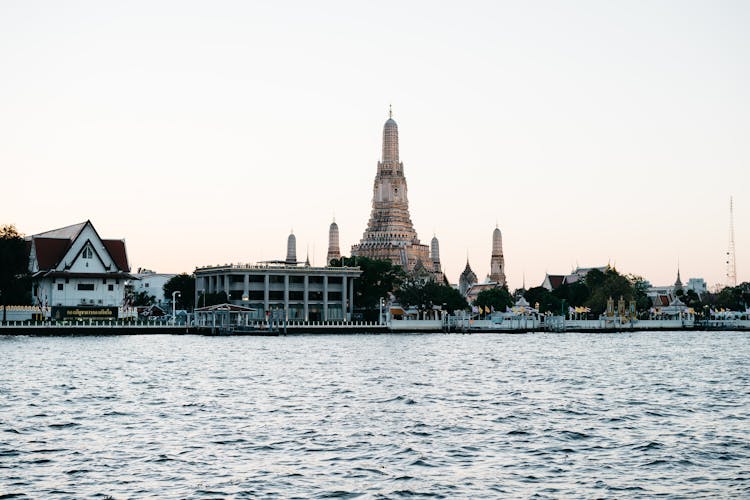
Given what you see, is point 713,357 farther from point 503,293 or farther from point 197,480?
point 503,293

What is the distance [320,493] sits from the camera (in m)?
22.1

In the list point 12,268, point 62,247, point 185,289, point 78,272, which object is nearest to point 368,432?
point 12,268

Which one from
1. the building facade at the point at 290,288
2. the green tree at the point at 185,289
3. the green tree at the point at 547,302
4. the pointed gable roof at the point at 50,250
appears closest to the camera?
the pointed gable roof at the point at 50,250

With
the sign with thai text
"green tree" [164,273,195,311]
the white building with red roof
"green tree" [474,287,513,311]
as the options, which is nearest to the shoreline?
the sign with thai text

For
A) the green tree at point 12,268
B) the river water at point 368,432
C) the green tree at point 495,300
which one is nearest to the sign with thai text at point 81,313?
the green tree at point 12,268

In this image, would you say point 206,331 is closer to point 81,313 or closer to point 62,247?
point 81,313

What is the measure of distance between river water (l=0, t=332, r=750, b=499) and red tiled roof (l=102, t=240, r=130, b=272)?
73.0 meters

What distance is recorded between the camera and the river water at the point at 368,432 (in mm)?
23219

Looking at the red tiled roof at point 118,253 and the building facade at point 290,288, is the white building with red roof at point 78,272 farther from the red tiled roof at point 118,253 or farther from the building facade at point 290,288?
the building facade at point 290,288

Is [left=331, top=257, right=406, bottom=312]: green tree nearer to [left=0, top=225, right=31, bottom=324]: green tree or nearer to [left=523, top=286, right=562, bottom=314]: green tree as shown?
[left=523, top=286, right=562, bottom=314]: green tree

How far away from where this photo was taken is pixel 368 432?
31500 millimetres

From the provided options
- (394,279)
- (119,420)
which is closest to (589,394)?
(119,420)

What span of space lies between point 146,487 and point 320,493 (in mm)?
4081

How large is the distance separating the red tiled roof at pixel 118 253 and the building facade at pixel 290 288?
51.5 ft
